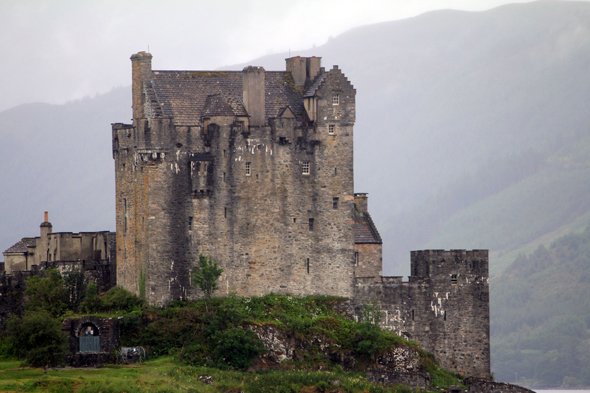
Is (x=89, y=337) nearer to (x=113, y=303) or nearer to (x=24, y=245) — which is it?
(x=113, y=303)

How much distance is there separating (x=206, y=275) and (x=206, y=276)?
0.24 ft

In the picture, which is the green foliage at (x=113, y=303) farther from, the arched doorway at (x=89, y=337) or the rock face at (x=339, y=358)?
the rock face at (x=339, y=358)

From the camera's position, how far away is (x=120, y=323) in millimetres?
72125

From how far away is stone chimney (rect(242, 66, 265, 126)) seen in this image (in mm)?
78062

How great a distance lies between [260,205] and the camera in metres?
76.9

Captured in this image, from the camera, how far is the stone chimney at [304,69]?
81688 mm

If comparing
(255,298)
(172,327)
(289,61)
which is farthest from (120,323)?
(289,61)

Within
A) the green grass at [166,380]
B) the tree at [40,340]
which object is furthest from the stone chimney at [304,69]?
the tree at [40,340]

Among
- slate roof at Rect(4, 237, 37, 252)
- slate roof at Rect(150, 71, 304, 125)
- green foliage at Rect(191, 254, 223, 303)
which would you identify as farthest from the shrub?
slate roof at Rect(4, 237, 37, 252)

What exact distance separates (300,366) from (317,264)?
Result: 956 cm

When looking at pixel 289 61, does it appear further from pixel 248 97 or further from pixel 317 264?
pixel 317 264

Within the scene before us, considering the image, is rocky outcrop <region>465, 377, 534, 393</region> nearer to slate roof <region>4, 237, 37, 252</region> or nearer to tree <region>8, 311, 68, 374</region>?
tree <region>8, 311, 68, 374</region>

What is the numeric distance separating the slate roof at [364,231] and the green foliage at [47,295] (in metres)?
24.6

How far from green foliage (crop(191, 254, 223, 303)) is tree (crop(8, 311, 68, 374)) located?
11.8 meters
